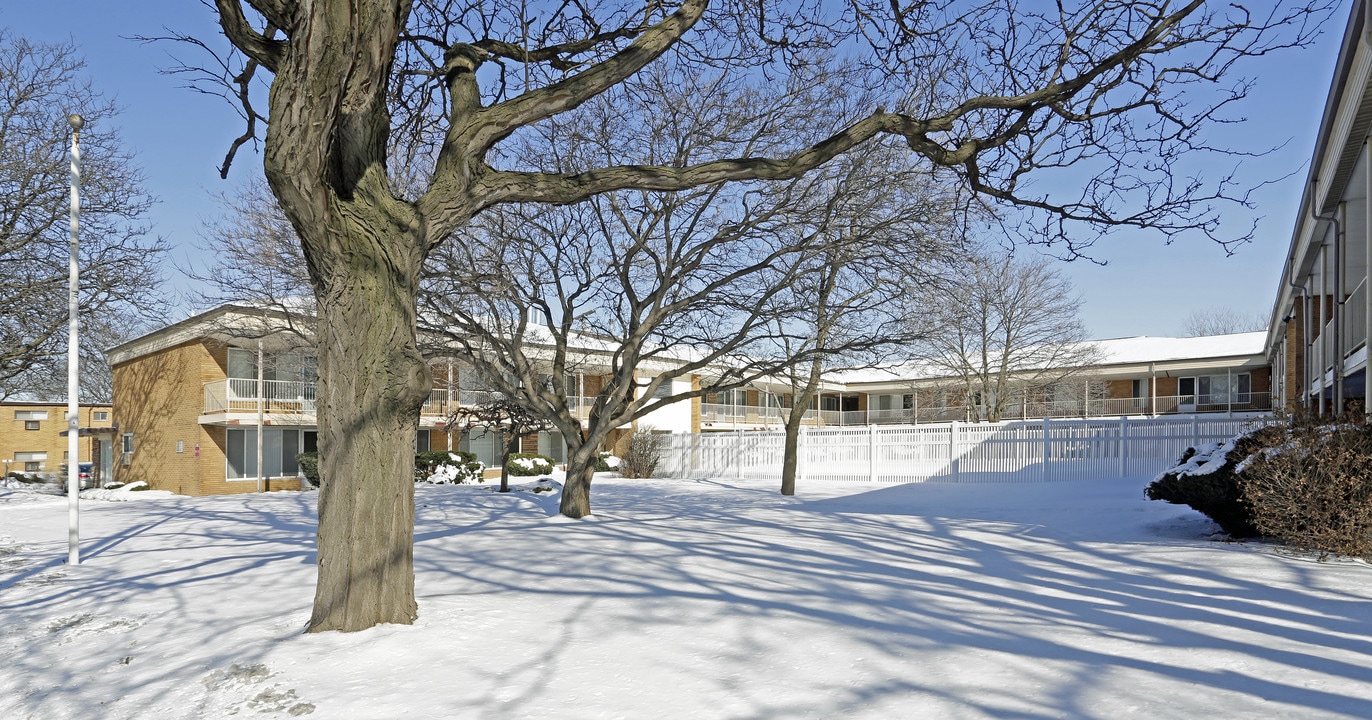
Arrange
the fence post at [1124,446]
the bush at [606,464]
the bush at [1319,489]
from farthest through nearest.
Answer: the bush at [606,464]
the fence post at [1124,446]
the bush at [1319,489]

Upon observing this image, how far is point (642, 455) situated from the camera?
3019 centimetres

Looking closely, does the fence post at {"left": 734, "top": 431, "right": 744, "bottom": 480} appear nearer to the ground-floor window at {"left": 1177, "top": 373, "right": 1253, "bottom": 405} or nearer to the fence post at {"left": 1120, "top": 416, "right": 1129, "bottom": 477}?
the fence post at {"left": 1120, "top": 416, "right": 1129, "bottom": 477}

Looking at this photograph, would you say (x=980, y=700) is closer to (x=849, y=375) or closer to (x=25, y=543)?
(x=25, y=543)

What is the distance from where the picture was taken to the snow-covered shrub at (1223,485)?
9.55 metres

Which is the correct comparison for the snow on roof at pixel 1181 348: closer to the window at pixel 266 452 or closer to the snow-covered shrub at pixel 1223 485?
the snow-covered shrub at pixel 1223 485

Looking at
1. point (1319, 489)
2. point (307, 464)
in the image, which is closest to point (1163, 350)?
point (1319, 489)

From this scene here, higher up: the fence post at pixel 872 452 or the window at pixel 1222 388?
the window at pixel 1222 388

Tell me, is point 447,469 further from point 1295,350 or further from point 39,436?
point 39,436

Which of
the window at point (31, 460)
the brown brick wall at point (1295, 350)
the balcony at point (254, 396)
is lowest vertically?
the window at point (31, 460)

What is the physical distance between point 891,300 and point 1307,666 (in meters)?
9.55

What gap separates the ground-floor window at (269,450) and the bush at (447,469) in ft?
16.4

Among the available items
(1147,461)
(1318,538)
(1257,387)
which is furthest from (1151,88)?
(1257,387)

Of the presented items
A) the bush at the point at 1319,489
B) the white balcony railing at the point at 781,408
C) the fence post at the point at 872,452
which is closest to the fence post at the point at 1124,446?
the fence post at the point at 872,452

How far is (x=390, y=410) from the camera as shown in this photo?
20.7 ft
